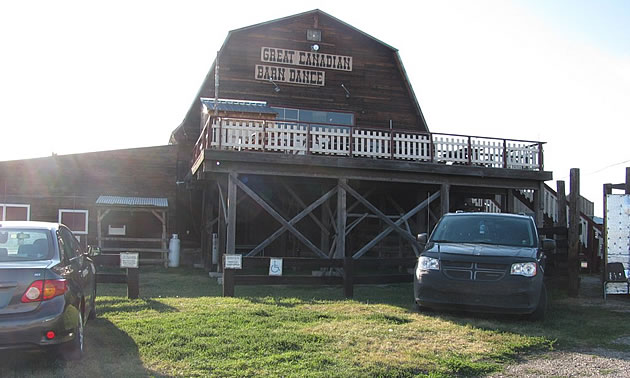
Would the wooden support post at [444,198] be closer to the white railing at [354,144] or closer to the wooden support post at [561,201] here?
the white railing at [354,144]

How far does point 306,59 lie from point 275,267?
1302cm

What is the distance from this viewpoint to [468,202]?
23.3 metres

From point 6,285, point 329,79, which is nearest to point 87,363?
point 6,285

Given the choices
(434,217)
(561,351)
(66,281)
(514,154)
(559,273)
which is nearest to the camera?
(66,281)

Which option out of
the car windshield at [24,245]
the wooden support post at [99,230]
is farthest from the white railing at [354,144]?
the car windshield at [24,245]

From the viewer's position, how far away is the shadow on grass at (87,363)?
5.79 meters

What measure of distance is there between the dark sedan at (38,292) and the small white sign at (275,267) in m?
5.65

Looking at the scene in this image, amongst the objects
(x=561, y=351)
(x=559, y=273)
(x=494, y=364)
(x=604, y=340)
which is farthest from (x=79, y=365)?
(x=559, y=273)

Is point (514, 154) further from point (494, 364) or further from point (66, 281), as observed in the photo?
point (66, 281)

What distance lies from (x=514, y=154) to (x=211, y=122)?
28.9ft

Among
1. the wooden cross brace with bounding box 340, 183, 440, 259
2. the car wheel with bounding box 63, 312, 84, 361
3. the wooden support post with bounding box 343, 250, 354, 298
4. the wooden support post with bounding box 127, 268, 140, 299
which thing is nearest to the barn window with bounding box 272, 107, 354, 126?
the wooden cross brace with bounding box 340, 183, 440, 259

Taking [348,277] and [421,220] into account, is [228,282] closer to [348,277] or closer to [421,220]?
[348,277]

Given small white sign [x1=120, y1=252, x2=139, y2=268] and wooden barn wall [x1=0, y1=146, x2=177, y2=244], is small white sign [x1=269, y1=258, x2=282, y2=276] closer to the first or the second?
small white sign [x1=120, y1=252, x2=139, y2=268]

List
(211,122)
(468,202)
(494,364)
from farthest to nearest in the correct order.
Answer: (468,202) → (211,122) → (494,364)
